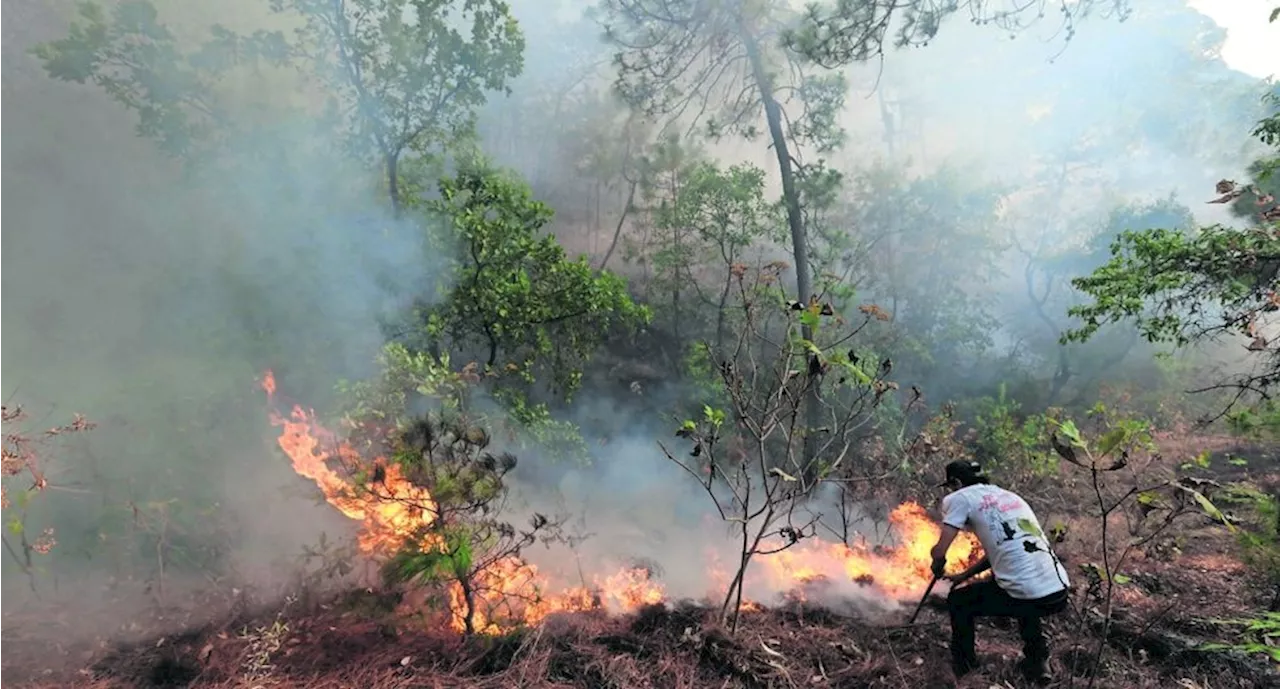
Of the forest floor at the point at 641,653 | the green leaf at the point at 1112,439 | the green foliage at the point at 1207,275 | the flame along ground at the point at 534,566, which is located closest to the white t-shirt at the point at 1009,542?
the forest floor at the point at 641,653

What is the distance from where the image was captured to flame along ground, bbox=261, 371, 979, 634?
5.59 meters

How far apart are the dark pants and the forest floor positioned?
0.70ft

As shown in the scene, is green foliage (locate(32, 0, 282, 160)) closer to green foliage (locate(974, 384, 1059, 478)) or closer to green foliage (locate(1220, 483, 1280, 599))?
green foliage (locate(1220, 483, 1280, 599))

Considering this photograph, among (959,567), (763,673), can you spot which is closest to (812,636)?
(763,673)

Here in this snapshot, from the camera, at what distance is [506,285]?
28.5 ft

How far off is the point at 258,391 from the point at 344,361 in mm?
1368

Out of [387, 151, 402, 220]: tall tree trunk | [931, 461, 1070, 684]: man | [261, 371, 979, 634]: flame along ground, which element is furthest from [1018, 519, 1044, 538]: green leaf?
[387, 151, 402, 220]: tall tree trunk

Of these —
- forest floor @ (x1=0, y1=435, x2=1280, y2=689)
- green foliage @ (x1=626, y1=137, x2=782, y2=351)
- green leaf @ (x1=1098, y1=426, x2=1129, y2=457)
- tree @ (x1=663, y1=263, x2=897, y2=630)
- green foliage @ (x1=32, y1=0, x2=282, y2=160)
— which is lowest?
forest floor @ (x1=0, y1=435, x2=1280, y2=689)

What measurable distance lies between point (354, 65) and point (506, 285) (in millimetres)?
6002

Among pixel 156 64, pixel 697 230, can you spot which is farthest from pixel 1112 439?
pixel 156 64

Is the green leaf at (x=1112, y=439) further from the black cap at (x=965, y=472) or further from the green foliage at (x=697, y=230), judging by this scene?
the green foliage at (x=697, y=230)

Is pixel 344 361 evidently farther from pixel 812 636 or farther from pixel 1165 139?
pixel 1165 139

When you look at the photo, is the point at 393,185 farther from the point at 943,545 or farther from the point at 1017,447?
the point at 1017,447

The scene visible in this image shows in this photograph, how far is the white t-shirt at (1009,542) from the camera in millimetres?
4254
